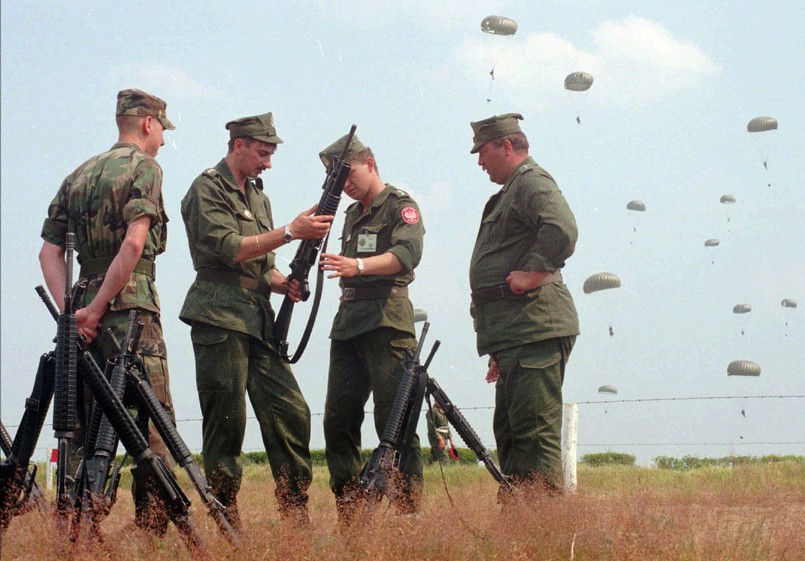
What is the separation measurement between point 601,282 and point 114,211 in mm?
35473

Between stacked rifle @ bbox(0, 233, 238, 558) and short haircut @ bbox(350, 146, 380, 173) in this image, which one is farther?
short haircut @ bbox(350, 146, 380, 173)

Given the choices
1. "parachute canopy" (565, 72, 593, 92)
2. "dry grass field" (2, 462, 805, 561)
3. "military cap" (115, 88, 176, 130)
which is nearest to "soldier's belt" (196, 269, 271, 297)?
"military cap" (115, 88, 176, 130)

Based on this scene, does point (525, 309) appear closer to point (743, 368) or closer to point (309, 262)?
point (309, 262)

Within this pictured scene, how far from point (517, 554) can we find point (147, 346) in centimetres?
231

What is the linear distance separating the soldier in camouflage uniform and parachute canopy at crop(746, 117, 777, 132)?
4018cm

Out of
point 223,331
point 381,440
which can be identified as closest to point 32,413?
point 223,331

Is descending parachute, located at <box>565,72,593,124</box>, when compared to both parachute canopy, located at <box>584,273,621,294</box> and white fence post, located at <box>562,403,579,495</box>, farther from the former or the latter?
white fence post, located at <box>562,403,579,495</box>

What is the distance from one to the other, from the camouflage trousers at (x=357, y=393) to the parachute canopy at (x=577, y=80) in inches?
1257

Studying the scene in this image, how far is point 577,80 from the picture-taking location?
37.1 m

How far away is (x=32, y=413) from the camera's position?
16.5ft

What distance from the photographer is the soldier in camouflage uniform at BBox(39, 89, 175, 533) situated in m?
5.56

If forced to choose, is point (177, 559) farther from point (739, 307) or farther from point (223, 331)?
point (739, 307)

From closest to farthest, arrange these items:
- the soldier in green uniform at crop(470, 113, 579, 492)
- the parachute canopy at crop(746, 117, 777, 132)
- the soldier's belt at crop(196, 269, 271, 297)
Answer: the soldier in green uniform at crop(470, 113, 579, 492), the soldier's belt at crop(196, 269, 271, 297), the parachute canopy at crop(746, 117, 777, 132)

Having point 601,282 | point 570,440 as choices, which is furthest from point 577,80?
point 570,440
